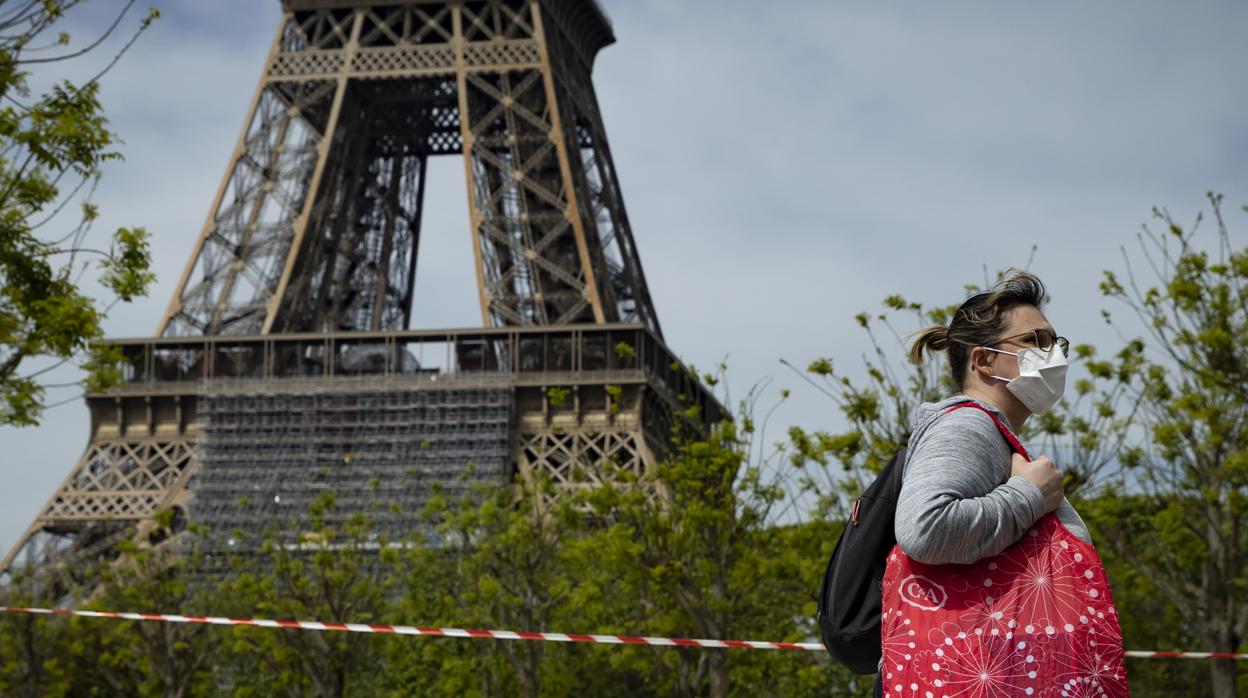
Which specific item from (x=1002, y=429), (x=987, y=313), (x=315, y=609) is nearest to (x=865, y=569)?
(x=1002, y=429)

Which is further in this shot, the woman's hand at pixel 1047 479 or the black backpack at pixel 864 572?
the black backpack at pixel 864 572

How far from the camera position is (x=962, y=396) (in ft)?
12.4

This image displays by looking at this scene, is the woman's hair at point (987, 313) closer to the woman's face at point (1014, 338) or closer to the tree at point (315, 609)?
the woman's face at point (1014, 338)

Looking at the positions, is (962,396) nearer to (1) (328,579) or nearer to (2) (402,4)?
(1) (328,579)

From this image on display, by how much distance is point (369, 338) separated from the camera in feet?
141

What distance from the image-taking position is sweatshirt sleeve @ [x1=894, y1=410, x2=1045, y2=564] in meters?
3.36

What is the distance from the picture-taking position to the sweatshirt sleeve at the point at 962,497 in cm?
336

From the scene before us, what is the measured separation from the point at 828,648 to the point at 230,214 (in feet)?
133

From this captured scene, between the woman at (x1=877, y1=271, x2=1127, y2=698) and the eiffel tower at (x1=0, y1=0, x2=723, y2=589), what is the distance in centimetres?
3405

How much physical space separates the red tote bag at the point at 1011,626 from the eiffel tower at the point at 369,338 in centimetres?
3412

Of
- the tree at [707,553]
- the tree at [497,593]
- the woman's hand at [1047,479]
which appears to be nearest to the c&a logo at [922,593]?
the woman's hand at [1047,479]

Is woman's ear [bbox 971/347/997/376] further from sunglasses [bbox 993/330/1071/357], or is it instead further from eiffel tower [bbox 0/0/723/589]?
eiffel tower [bbox 0/0/723/589]

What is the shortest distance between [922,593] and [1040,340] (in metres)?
0.71

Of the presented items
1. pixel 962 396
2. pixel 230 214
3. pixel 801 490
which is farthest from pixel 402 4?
pixel 962 396
